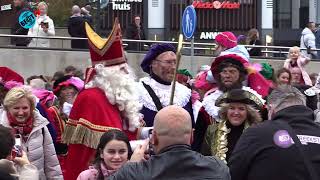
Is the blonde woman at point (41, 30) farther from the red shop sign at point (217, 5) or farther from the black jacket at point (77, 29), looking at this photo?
the red shop sign at point (217, 5)

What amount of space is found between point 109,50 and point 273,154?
2.35 m

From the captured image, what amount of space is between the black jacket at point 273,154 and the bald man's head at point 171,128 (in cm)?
103

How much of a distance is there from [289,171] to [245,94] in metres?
1.76

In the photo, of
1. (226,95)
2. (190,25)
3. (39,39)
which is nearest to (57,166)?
(226,95)

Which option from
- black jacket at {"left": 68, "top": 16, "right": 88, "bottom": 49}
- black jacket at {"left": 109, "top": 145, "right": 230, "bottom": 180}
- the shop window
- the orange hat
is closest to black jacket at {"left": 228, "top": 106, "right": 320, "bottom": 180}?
black jacket at {"left": 109, "top": 145, "right": 230, "bottom": 180}

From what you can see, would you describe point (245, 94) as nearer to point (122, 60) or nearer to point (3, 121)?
point (122, 60)

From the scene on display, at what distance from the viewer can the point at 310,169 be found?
5.41m

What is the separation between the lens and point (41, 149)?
718 cm

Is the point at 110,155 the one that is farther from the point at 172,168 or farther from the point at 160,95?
the point at 172,168

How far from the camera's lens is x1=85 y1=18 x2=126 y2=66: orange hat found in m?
7.31

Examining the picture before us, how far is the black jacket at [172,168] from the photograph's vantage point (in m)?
4.44

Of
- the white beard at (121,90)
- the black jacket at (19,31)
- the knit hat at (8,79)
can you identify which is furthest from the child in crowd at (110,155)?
the black jacket at (19,31)

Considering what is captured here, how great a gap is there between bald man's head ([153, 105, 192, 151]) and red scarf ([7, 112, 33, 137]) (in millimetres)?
2789

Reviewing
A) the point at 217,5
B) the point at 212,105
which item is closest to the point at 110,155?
the point at 212,105
